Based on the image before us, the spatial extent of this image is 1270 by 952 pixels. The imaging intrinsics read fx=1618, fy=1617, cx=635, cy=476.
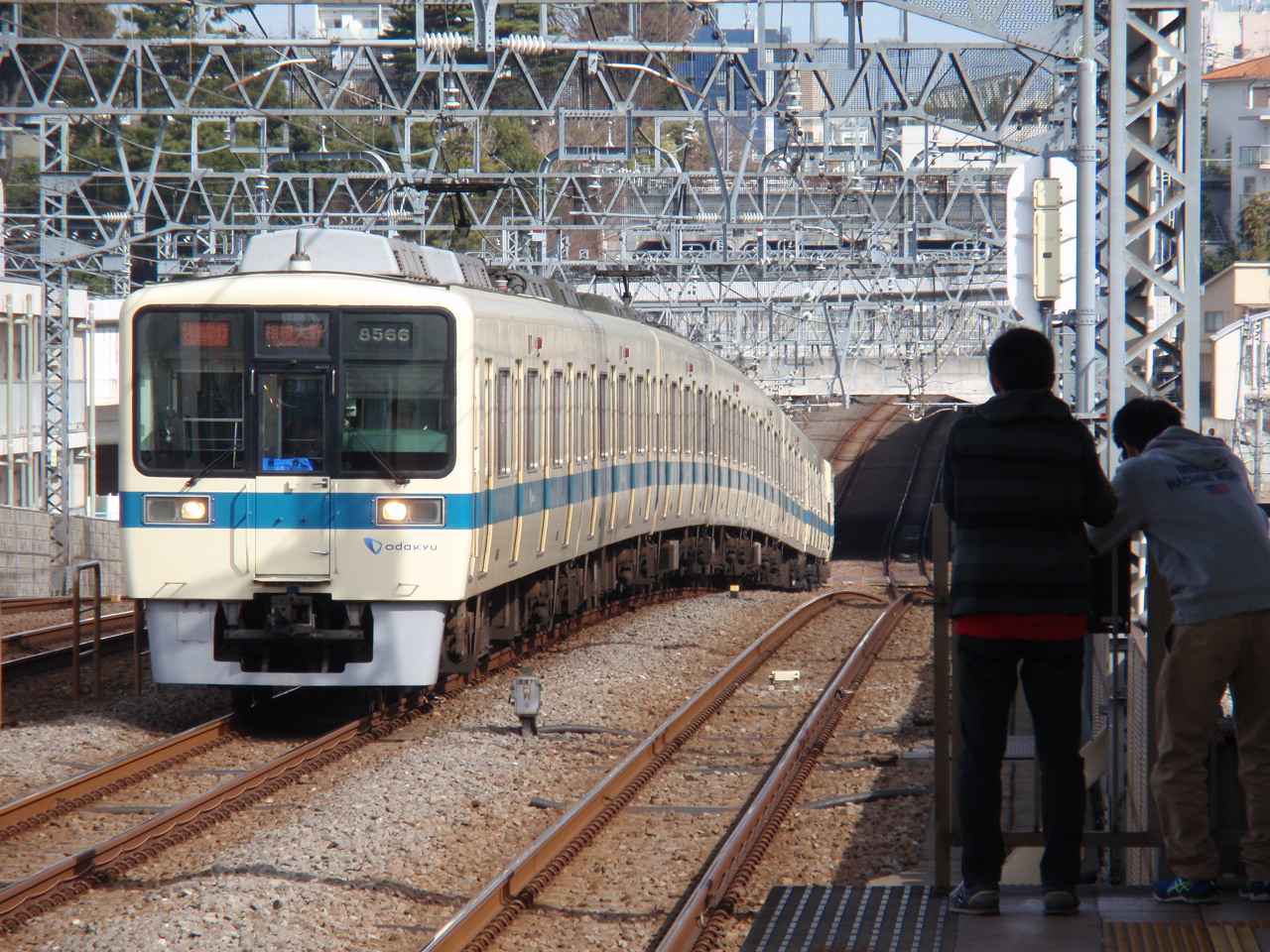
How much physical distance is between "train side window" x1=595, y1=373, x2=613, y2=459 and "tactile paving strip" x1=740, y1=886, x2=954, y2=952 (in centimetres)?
910

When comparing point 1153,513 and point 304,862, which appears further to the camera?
point 304,862

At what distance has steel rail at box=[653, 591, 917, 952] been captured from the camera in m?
5.58

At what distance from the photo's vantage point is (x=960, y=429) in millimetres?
4379

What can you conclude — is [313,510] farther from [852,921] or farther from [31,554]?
[31,554]

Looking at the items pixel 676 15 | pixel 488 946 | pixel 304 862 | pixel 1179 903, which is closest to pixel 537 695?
pixel 304 862

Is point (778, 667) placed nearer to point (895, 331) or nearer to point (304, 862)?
point (304, 862)

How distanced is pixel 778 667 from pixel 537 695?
14.7 ft

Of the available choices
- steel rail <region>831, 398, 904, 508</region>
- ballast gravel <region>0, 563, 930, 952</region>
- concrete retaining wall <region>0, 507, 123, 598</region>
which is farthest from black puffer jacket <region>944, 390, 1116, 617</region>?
steel rail <region>831, 398, 904, 508</region>

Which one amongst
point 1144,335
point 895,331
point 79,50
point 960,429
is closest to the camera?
point 960,429

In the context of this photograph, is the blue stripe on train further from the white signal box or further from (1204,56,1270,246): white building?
(1204,56,1270,246): white building

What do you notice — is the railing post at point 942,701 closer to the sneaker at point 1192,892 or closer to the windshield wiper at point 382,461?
the sneaker at point 1192,892

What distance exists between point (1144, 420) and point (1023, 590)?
2.39 ft

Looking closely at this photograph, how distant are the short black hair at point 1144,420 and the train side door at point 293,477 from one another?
579 cm

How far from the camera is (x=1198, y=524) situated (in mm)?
4438
